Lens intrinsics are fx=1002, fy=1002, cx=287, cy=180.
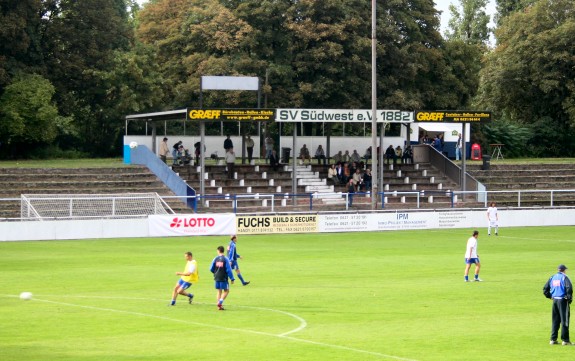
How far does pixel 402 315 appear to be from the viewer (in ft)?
87.5

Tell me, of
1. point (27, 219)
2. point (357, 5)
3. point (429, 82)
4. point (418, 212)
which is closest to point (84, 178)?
point (27, 219)

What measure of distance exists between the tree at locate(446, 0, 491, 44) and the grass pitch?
2791 inches

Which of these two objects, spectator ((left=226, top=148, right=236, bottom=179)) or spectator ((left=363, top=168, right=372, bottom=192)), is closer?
spectator ((left=226, top=148, right=236, bottom=179))

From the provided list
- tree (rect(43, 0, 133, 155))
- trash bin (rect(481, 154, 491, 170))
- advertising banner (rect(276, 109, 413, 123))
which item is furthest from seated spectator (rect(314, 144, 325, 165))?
tree (rect(43, 0, 133, 155))

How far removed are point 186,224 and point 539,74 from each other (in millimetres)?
42135

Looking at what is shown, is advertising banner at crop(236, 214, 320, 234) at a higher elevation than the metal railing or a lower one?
lower

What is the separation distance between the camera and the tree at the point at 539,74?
80.4 meters

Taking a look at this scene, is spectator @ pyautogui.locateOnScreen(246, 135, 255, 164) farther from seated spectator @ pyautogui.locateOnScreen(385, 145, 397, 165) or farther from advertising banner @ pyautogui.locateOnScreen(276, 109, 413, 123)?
seated spectator @ pyautogui.locateOnScreen(385, 145, 397, 165)

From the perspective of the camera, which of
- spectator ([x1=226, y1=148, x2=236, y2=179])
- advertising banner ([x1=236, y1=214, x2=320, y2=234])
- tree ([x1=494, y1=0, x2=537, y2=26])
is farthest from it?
tree ([x1=494, y1=0, x2=537, y2=26])

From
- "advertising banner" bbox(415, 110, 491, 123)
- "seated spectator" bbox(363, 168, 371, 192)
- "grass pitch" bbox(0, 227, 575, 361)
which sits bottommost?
"grass pitch" bbox(0, 227, 575, 361)

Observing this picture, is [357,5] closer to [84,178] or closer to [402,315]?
[84,178]

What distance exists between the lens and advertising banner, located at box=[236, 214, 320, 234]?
169ft

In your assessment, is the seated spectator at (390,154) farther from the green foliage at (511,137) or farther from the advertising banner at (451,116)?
the green foliage at (511,137)

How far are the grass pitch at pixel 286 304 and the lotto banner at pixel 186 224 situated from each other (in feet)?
9.83
